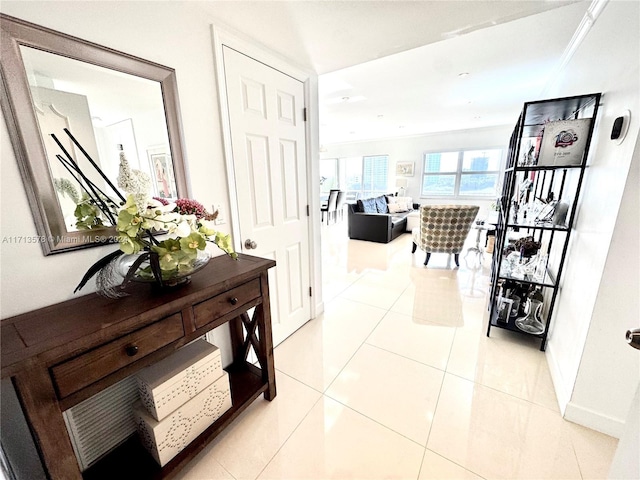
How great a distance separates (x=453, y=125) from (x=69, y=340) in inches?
285

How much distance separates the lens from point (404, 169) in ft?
24.7

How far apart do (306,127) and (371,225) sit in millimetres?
3351

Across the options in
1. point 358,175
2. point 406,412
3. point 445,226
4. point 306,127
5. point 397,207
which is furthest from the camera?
point 358,175

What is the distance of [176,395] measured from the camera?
113 cm

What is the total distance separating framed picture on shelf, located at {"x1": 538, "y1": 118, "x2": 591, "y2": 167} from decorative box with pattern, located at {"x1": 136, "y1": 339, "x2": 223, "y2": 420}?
7.75 feet

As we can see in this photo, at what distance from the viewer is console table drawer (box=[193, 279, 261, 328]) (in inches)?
42.0

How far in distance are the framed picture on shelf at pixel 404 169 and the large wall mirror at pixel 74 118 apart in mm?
7158

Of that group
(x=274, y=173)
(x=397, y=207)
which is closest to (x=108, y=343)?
(x=274, y=173)

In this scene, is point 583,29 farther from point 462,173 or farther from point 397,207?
point 462,173

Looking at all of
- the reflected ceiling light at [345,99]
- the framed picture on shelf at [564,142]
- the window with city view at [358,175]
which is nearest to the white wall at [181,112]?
the framed picture on shelf at [564,142]

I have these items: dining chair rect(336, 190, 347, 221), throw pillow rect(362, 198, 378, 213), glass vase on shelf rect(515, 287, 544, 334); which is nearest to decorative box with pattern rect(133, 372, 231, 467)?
glass vase on shelf rect(515, 287, 544, 334)

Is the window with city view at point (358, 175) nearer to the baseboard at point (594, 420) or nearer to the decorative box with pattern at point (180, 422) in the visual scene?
the baseboard at point (594, 420)

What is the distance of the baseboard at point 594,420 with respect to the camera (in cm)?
129

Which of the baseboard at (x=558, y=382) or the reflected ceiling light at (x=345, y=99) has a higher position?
the reflected ceiling light at (x=345, y=99)
